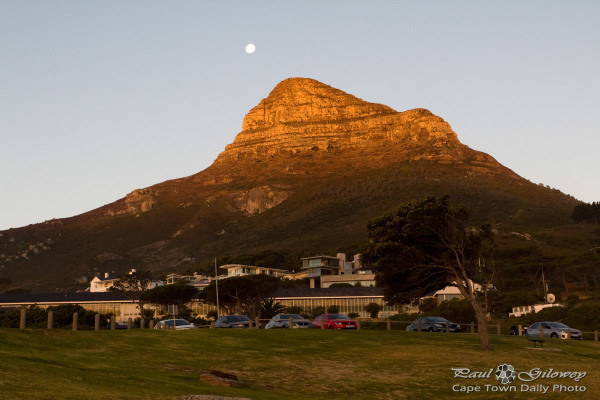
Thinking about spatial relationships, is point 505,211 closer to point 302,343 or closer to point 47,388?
point 302,343

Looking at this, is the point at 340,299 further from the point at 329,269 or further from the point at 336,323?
the point at 336,323

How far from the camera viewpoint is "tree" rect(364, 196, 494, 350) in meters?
39.6

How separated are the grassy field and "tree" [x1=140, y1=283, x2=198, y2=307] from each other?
6298cm

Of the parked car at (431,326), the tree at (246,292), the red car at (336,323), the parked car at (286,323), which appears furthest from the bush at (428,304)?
the red car at (336,323)

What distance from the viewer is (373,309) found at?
107 metres

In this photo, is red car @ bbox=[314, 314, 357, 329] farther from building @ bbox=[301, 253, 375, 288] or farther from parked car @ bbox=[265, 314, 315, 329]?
building @ bbox=[301, 253, 375, 288]

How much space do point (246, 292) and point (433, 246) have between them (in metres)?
60.0

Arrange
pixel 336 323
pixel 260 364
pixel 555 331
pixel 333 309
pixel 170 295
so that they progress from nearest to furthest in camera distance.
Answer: pixel 260 364 → pixel 555 331 → pixel 336 323 → pixel 170 295 → pixel 333 309

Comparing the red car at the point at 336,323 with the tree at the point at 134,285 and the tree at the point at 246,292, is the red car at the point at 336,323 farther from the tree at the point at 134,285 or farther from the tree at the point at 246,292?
the tree at the point at 134,285

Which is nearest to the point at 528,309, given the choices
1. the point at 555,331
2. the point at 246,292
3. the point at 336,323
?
the point at 555,331

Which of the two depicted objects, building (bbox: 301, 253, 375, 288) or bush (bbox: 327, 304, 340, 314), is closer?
bush (bbox: 327, 304, 340, 314)

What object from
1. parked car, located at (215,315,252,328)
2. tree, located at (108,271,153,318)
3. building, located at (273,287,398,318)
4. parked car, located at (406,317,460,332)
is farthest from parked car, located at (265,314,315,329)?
tree, located at (108,271,153,318)

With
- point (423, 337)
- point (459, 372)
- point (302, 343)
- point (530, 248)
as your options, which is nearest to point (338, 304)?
point (530, 248)

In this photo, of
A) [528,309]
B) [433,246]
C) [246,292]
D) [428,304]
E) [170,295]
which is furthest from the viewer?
[428,304]
